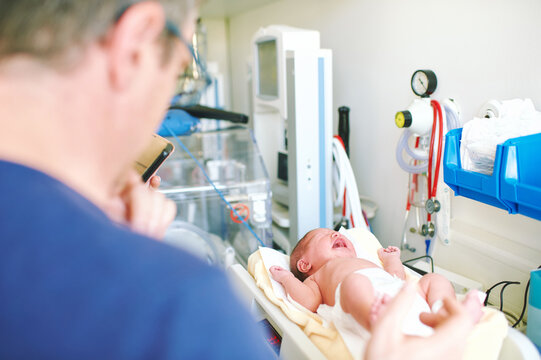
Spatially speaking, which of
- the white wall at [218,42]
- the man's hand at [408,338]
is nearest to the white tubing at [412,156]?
the man's hand at [408,338]

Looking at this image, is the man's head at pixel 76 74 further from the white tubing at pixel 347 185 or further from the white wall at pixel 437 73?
the white tubing at pixel 347 185

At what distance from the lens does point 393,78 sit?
2.26m

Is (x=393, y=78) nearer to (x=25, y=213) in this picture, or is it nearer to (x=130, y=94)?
(x=130, y=94)

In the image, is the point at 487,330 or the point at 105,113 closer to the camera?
the point at 105,113

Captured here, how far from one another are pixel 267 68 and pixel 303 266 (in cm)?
143

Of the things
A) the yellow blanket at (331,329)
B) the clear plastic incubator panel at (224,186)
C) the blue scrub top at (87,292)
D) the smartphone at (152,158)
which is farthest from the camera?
the clear plastic incubator panel at (224,186)

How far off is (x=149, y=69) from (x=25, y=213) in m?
0.21

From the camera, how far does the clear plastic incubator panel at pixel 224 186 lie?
2357mm

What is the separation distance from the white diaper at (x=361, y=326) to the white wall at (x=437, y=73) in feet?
1.96

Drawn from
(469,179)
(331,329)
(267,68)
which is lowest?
(331,329)

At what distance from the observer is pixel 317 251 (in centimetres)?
170

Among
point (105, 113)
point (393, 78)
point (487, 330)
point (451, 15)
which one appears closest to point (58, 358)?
point (105, 113)

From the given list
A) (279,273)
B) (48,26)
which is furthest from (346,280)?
(48,26)

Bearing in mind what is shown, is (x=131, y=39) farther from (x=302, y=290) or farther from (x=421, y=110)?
(x=421, y=110)
